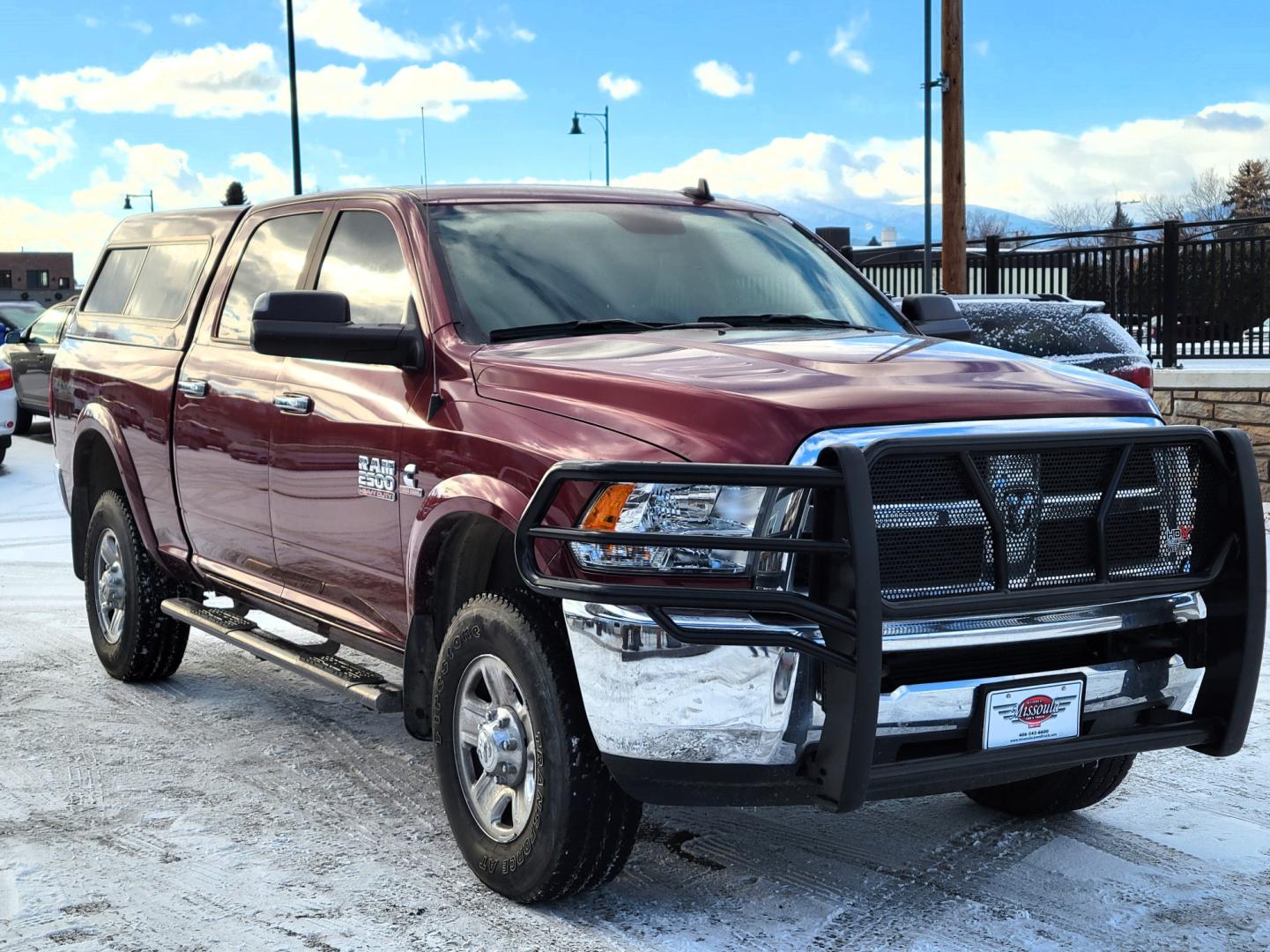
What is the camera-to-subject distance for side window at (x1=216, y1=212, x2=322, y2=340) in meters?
5.87

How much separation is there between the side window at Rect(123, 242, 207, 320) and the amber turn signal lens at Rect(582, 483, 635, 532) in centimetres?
340

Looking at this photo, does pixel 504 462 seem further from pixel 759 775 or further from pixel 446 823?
pixel 446 823

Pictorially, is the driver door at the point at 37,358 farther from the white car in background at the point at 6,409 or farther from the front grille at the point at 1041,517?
the front grille at the point at 1041,517

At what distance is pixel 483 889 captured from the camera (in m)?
4.42

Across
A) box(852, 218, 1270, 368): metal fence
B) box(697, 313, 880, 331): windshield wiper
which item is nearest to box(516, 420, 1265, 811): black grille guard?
box(697, 313, 880, 331): windshield wiper

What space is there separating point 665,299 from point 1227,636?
2.05 meters

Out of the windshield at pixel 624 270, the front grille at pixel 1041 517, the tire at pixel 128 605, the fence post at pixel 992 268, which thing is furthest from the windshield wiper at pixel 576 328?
the fence post at pixel 992 268

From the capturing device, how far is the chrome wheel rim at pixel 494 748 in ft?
13.7

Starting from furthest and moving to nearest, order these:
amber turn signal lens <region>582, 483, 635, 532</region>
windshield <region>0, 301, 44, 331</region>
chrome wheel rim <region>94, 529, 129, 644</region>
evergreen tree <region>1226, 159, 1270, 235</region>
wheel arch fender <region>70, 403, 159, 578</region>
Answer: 1. evergreen tree <region>1226, 159, 1270, 235</region>
2. windshield <region>0, 301, 44, 331</region>
3. chrome wheel rim <region>94, 529, 129, 644</region>
4. wheel arch fender <region>70, 403, 159, 578</region>
5. amber turn signal lens <region>582, 483, 635, 532</region>

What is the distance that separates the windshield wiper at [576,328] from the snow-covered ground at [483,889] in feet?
5.06

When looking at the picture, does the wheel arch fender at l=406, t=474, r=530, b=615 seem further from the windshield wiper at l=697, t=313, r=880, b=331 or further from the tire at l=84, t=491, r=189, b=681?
the tire at l=84, t=491, r=189, b=681

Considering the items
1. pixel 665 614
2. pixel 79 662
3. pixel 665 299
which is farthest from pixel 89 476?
pixel 665 614

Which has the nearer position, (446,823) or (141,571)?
(446,823)

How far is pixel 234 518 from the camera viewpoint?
19.6 ft
